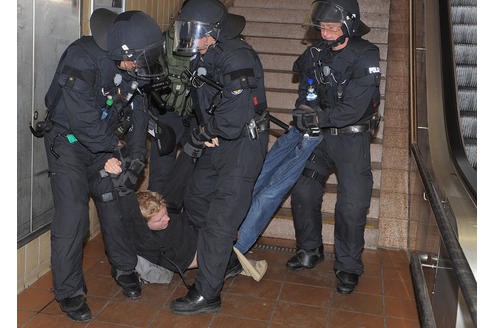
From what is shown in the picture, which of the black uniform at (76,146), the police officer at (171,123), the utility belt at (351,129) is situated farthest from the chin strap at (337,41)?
the black uniform at (76,146)

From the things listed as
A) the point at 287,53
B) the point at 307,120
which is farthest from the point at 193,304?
the point at 287,53

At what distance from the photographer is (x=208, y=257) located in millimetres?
3752

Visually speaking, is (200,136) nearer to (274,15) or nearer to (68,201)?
(68,201)

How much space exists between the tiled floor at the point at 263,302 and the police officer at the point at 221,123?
196mm

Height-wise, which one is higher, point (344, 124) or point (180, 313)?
point (344, 124)

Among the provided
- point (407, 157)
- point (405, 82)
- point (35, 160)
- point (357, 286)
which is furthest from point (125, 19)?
point (405, 82)

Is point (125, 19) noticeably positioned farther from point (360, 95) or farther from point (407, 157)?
point (407, 157)

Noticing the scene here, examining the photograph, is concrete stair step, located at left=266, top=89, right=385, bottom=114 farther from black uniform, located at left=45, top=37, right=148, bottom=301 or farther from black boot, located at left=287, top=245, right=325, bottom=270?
black uniform, located at left=45, top=37, right=148, bottom=301

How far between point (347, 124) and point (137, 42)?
153 cm

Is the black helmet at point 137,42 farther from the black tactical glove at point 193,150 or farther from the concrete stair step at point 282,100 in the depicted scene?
the concrete stair step at point 282,100

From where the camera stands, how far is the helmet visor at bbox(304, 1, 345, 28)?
391 cm

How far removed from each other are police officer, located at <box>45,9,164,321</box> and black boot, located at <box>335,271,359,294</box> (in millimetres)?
1578
